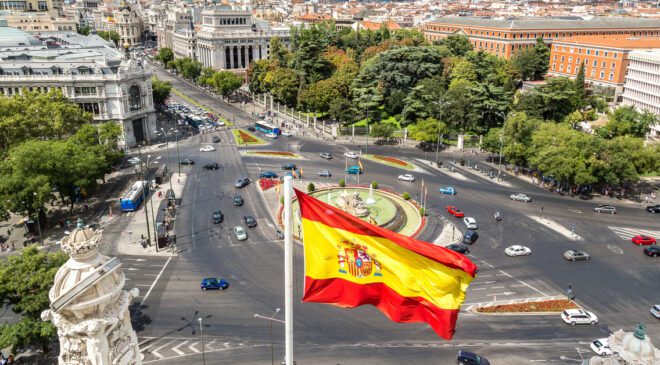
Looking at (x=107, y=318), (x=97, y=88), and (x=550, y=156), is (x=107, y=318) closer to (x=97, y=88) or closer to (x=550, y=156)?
(x=550, y=156)

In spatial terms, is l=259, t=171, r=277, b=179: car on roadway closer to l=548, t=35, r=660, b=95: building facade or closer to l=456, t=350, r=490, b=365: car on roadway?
l=456, t=350, r=490, b=365: car on roadway

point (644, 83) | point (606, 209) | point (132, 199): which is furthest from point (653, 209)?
point (132, 199)

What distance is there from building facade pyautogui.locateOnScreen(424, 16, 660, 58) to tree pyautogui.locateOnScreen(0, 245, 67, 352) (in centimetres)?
14212

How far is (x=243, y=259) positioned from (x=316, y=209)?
39.2m

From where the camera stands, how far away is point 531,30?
155 meters

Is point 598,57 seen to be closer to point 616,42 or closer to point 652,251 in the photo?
point 616,42

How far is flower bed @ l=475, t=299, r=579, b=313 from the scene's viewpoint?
146ft

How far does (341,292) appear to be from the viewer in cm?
1758

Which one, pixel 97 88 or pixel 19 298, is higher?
pixel 97 88

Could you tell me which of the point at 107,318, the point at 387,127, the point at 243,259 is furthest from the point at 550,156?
the point at 107,318

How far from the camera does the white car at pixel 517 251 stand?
180ft

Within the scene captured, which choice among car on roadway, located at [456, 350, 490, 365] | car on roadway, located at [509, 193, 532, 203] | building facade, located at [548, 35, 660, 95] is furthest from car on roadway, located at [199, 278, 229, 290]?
building facade, located at [548, 35, 660, 95]

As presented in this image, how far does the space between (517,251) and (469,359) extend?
20906 mm

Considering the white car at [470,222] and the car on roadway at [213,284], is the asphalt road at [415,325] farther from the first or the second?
the white car at [470,222]
